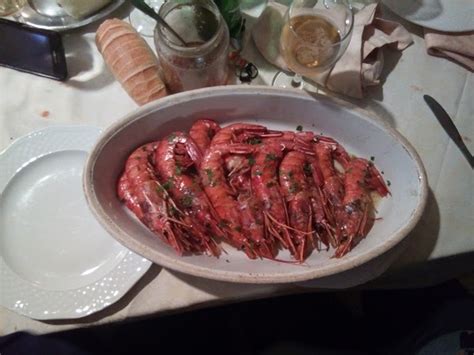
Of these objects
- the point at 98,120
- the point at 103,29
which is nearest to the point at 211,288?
the point at 98,120

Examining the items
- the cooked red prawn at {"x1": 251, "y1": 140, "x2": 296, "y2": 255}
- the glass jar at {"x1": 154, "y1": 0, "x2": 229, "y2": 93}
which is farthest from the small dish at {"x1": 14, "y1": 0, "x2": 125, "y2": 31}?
the cooked red prawn at {"x1": 251, "y1": 140, "x2": 296, "y2": 255}

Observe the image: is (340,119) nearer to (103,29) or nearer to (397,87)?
(397,87)

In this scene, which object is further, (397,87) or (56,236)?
(397,87)

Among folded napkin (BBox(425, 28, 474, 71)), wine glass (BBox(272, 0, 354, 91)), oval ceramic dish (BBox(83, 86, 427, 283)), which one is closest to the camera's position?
oval ceramic dish (BBox(83, 86, 427, 283))

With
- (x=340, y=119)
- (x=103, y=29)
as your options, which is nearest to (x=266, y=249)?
(x=340, y=119)

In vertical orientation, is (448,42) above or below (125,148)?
above

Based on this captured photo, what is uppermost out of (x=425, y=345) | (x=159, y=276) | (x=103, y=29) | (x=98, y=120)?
(x=103, y=29)

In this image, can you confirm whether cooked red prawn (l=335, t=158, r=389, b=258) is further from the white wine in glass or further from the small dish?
the small dish
